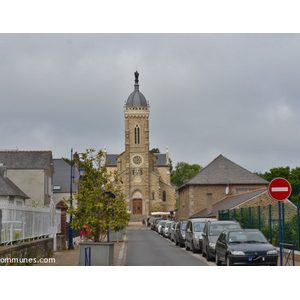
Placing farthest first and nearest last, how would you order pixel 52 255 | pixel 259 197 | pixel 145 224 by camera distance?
pixel 145 224
pixel 259 197
pixel 52 255

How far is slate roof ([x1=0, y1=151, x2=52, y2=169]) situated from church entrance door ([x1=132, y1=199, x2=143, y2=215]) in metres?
56.9

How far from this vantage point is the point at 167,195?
→ 10406 centimetres

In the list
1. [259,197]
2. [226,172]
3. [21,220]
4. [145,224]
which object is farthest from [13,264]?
[145,224]

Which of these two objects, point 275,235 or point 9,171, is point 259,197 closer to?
point 275,235

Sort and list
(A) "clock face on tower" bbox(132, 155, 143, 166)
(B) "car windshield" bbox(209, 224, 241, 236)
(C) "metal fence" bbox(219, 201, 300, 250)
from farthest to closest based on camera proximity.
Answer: (A) "clock face on tower" bbox(132, 155, 143, 166) → (B) "car windshield" bbox(209, 224, 241, 236) → (C) "metal fence" bbox(219, 201, 300, 250)

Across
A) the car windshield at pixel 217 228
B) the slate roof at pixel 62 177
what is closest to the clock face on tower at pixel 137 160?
the slate roof at pixel 62 177

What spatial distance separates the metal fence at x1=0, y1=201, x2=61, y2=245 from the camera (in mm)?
14836

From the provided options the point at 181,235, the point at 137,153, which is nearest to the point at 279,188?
the point at 181,235

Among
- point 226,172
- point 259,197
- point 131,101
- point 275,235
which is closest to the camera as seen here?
point 275,235

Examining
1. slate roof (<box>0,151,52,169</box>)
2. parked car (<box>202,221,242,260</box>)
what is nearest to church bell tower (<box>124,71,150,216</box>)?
slate roof (<box>0,151,52,169</box>)

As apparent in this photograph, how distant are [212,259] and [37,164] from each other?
83.1 ft

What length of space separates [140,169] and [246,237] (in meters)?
87.3

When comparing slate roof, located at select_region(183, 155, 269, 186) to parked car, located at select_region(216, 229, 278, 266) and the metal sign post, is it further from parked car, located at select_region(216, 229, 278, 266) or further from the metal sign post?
the metal sign post

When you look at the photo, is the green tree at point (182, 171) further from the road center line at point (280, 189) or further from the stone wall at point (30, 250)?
the road center line at point (280, 189)
